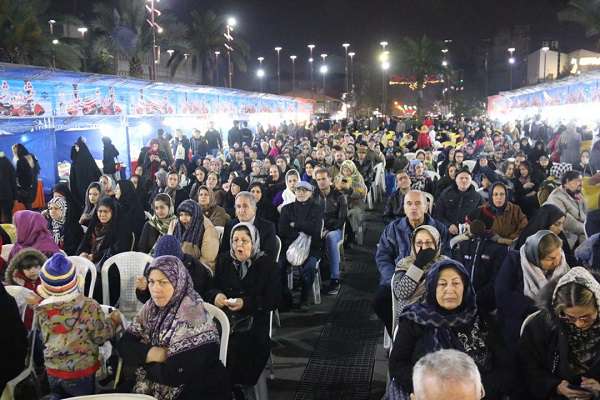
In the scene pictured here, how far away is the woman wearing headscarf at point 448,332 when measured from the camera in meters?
3.38

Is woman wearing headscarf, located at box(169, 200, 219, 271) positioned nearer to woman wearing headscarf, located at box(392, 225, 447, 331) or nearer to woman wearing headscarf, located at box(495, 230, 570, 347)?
woman wearing headscarf, located at box(392, 225, 447, 331)

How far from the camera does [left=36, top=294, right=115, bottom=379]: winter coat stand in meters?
3.87

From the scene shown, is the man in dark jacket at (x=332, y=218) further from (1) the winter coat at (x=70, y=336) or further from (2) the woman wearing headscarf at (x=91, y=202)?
(1) the winter coat at (x=70, y=336)

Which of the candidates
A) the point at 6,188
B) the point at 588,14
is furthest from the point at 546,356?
the point at 588,14

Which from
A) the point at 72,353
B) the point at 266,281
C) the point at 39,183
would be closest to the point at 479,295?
the point at 266,281

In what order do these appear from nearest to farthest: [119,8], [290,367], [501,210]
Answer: [290,367], [501,210], [119,8]

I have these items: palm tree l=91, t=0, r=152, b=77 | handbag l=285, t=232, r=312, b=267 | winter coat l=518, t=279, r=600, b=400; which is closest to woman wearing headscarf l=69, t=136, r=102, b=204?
handbag l=285, t=232, r=312, b=267

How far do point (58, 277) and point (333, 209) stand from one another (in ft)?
16.8

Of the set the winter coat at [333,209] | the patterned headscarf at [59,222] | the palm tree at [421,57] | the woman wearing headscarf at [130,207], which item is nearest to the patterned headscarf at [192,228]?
the woman wearing headscarf at [130,207]

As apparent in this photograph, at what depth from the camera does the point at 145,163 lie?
13.6m

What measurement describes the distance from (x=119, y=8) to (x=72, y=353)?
83.5 ft

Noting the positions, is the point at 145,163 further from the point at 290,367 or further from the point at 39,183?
the point at 290,367

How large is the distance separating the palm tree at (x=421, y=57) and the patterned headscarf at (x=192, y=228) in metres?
44.6

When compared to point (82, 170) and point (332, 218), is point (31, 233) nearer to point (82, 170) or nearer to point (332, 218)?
point (332, 218)
